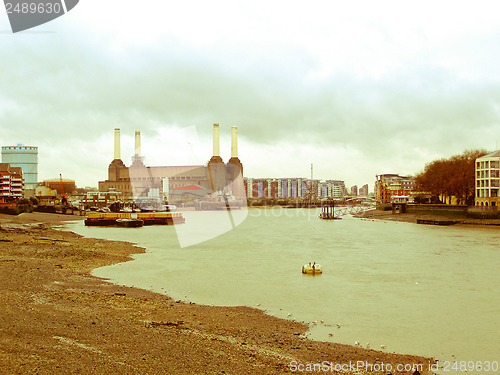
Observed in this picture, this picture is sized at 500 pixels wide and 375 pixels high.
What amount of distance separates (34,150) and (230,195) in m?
89.4

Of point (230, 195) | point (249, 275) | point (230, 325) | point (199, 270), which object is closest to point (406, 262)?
point (249, 275)

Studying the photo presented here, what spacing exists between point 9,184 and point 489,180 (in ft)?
319

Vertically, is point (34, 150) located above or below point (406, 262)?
above

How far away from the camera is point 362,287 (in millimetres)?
19969

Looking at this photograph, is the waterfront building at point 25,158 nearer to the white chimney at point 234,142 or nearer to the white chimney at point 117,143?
the white chimney at point 117,143

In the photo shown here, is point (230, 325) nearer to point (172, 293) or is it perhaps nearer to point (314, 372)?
point (314, 372)

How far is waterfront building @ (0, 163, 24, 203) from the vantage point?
99206 mm

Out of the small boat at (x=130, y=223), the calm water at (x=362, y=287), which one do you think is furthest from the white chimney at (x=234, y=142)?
the calm water at (x=362, y=287)

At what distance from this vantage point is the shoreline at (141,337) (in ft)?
30.5

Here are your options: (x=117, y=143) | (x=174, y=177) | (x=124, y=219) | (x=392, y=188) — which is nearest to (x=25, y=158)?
(x=117, y=143)

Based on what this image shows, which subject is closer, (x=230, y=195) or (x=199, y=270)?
(x=199, y=270)

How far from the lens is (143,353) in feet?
33.0

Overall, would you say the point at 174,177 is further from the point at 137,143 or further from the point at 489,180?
the point at 489,180

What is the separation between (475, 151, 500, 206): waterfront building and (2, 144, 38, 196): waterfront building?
16513cm
